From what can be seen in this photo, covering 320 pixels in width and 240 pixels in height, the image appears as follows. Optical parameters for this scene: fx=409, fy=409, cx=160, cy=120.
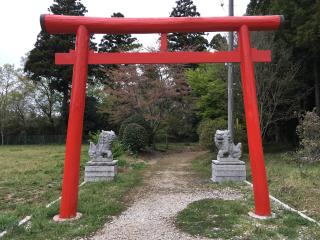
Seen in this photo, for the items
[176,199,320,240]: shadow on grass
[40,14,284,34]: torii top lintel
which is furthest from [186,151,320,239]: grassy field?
[40,14,284,34]: torii top lintel

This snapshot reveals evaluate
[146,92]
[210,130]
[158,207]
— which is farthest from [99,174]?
[146,92]

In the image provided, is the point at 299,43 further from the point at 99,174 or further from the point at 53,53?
the point at 53,53

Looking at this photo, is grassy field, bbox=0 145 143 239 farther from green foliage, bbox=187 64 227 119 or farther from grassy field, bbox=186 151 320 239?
green foliage, bbox=187 64 227 119

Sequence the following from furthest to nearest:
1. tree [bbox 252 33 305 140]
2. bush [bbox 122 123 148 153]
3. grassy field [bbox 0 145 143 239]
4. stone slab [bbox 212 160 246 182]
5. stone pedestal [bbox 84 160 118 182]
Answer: bush [bbox 122 123 148 153] → tree [bbox 252 33 305 140] → stone pedestal [bbox 84 160 118 182] → stone slab [bbox 212 160 246 182] → grassy field [bbox 0 145 143 239]

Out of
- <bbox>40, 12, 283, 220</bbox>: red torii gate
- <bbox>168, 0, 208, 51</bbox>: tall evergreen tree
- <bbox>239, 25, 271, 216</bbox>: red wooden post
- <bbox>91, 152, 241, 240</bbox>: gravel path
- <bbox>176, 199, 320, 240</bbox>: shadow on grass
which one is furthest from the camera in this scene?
<bbox>168, 0, 208, 51</bbox>: tall evergreen tree

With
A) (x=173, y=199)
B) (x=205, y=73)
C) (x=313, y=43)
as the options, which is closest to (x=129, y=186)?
(x=173, y=199)

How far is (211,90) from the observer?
941 inches

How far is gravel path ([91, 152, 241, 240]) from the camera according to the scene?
20.4ft

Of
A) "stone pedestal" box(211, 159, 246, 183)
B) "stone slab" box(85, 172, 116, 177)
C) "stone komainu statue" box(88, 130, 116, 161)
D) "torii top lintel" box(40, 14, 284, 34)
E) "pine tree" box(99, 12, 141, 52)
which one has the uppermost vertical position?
"pine tree" box(99, 12, 141, 52)

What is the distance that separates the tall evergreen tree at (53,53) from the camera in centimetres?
3562

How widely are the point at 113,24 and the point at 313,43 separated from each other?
13.9m

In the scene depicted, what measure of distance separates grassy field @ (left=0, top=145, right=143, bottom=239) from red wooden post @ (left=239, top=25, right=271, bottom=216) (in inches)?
104

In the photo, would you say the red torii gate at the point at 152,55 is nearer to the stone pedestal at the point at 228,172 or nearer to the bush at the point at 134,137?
the stone pedestal at the point at 228,172

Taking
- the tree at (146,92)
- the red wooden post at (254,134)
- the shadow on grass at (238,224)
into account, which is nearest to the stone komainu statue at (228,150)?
the shadow on grass at (238,224)
